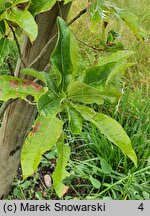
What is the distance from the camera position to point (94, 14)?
91 centimetres

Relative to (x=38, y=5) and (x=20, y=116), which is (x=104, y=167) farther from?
(x=38, y=5)

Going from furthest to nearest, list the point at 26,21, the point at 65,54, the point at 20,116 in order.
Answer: the point at 20,116, the point at 65,54, the point at 26,21

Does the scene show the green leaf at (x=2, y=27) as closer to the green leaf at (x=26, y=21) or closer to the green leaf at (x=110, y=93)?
the green leaf at (x=26, y=21)

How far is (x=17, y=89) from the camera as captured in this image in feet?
3.13

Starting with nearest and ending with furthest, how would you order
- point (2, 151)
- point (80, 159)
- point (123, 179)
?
point (2, 151), point (123, 179), point (80, 159)

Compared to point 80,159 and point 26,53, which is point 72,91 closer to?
point 26,53

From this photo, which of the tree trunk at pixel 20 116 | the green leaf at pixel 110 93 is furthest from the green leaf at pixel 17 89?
the tree trunk at pixel 20 116

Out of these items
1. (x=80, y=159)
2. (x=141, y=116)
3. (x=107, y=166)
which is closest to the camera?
(x=107, y=166)

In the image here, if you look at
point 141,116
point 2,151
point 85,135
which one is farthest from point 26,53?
point 141,116

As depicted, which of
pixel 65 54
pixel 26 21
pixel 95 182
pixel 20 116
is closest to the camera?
pixel 26 21

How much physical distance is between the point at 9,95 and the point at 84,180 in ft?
3.73

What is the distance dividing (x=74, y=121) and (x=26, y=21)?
248 mm

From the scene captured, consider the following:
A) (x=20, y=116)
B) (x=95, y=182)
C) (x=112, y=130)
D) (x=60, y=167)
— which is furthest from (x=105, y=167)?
(x=112, y=130)

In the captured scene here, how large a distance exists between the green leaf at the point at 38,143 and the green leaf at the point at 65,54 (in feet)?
0.34
